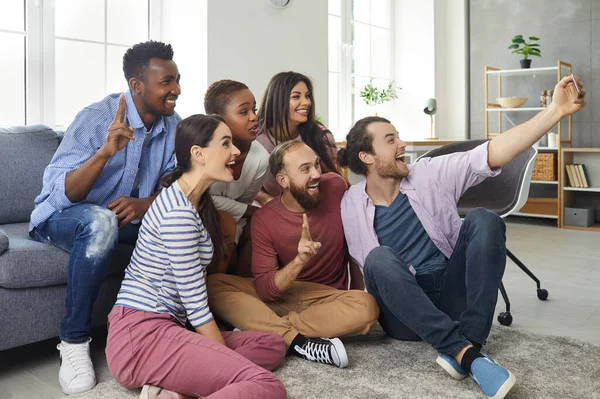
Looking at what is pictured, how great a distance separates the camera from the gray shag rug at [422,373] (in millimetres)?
1932

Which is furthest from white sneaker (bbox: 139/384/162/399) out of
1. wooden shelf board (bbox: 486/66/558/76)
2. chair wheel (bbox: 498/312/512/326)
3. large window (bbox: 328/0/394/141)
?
wooden shelf board (bbox: 486/66/558/76)

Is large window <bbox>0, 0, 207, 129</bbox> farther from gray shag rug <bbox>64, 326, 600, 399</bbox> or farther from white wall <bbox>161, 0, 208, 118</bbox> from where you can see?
gray shag rug <bbox>64, 326, 600, 399</bbox>

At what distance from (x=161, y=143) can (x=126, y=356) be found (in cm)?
95

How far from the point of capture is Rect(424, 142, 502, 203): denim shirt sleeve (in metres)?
2.25

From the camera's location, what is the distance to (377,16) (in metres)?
6.59

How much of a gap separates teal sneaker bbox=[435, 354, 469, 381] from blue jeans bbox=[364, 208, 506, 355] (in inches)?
0.9

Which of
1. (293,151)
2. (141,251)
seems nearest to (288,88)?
(293,151)

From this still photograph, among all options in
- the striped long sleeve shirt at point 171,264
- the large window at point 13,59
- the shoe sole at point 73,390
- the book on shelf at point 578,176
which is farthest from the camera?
the book on shelf at point 578,176

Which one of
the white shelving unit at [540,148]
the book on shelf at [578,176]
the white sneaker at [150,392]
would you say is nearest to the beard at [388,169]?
the white sneaker at [150,392]

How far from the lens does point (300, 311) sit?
2.38m

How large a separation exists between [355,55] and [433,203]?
4.18 meters

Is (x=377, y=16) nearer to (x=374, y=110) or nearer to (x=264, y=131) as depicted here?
(x=374, y=110)

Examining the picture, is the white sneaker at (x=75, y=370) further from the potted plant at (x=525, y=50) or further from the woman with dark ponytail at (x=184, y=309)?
the potted plant at (x=525, y=50)

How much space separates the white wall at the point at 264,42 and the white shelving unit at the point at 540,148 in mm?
1933
